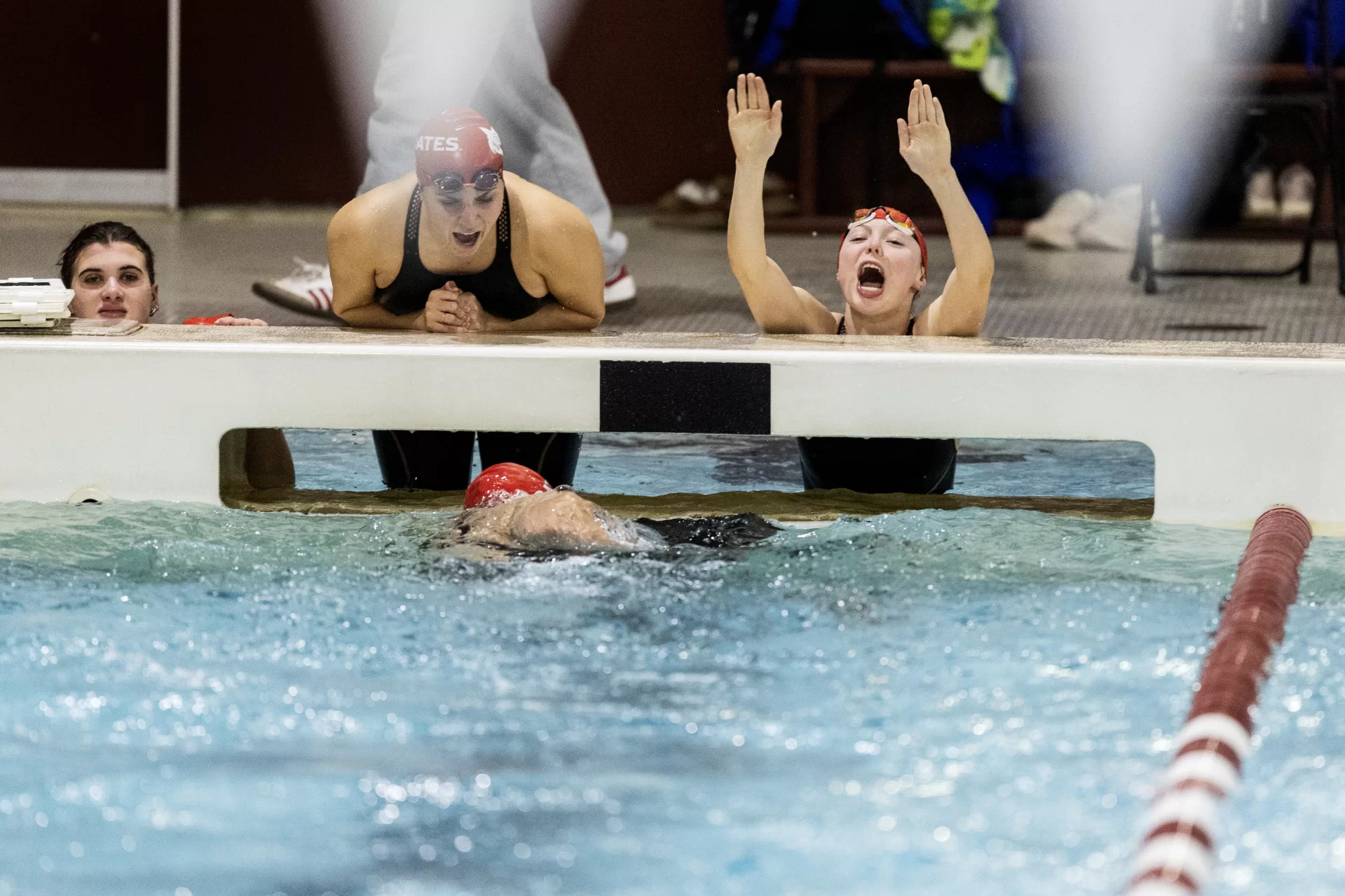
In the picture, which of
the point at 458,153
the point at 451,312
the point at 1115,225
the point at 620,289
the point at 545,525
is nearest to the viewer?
the point at 545,525

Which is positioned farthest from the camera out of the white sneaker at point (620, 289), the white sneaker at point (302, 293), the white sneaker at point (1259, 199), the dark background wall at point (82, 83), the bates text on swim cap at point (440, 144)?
the dark background wall at point (82, 83)

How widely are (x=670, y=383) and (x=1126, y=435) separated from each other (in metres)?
0.76

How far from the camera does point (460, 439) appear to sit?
3.52 m

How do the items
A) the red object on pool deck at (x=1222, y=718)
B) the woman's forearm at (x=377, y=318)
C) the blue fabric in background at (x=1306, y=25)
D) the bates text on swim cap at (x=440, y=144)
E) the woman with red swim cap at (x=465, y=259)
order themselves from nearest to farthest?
the red object on pool deck at (x=1222, y=718), the bates text on swim cap at (x=440, y=144), the woman with red swim cap at (x=465, y=259), the woman's forearm at (x=377, y=318), the blue fabric in background at (x=1306, y=25)

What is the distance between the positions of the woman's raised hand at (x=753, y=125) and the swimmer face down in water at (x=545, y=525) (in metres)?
0.73

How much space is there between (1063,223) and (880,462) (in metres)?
4.21

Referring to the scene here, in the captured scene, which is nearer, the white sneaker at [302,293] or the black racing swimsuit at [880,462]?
the black racing swimsuit at [880,462]

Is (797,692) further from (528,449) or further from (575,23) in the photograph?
(575,23)

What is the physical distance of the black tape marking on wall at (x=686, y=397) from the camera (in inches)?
113

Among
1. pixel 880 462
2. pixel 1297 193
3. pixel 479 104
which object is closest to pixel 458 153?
pixel 880 462

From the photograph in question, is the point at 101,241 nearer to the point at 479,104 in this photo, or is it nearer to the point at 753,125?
the point at 753,125

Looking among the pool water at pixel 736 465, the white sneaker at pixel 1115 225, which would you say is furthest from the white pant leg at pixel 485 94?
the white sneaker at pixel 1115 225

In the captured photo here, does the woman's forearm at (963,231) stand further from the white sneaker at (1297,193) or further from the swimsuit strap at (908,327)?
the white sneaker at (1297,193)

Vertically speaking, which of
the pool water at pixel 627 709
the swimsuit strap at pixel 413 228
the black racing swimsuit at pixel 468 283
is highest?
the swimsuit strap at pixel 413 228
